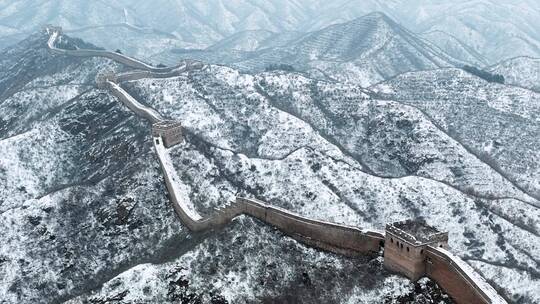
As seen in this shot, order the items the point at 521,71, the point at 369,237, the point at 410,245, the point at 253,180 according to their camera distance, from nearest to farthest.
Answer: the point at 410,245 < the point at 369,237 < the point at 253,180 < the point at 521,71

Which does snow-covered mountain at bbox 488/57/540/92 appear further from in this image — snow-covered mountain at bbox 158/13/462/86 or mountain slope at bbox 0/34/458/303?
mountain slope at bbox 0/34/458/303

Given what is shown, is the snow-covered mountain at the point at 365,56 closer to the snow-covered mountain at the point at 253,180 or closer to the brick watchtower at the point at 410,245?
the snow-covered mountain at the point at 253,180

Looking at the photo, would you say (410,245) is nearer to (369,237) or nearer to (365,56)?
(369,237)

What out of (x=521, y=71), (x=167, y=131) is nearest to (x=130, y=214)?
(x=167, y=131)

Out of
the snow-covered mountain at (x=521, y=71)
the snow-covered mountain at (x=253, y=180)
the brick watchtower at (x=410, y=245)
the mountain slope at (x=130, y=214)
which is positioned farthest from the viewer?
the snow-covered mountain at (x=521, y=71)

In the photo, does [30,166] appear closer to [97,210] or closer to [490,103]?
[97,210]

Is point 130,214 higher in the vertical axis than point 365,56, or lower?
higher

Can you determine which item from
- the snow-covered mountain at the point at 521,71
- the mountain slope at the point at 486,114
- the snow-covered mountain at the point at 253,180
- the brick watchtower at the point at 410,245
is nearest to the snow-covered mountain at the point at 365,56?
the snow-covered mountain at the point at 521,71
